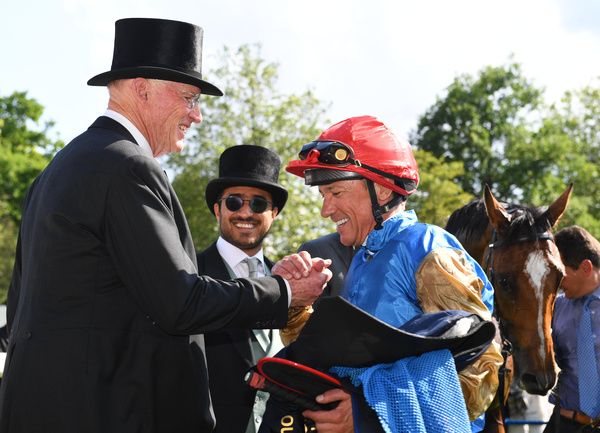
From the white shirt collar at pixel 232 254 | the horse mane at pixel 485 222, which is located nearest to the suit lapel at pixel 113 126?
the white shirt collar at pixel 232 254

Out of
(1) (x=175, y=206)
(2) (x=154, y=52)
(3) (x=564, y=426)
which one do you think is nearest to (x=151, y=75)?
(2) (x=154, y=52)

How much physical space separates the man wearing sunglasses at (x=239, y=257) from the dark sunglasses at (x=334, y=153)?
169cm

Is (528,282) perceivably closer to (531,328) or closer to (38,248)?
(531,328)

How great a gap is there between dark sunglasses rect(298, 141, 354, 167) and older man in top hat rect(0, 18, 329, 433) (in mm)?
553

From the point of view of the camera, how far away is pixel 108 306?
3316 mm

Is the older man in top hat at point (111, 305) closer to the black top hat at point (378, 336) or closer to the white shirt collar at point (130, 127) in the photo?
the white shirt collar at point (130, 127)

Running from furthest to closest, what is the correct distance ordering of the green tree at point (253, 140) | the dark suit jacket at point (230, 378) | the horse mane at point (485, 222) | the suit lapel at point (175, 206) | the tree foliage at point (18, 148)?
the tree foliage at point (18, 148), the green tree at point (253, 140), the horse mane at point (485, 222), the dark suit jacket at point (230, 378), the suit lapel at point (175, 206)

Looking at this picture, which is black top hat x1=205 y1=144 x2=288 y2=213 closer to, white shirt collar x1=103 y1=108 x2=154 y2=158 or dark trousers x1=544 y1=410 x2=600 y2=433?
white shirt collar x1=103 y1=108 x2=154 y2=158

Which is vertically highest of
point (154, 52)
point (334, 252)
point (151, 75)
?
point (154, 52)

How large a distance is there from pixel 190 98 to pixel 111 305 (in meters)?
1.07

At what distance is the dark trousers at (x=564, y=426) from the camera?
6477 mm

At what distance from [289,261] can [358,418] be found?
0.86m

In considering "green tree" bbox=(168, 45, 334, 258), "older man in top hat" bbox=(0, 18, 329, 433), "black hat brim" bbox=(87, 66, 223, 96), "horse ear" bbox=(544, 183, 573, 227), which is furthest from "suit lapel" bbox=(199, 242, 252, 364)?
"green tree" bbox=(168, 45, 334, 258)

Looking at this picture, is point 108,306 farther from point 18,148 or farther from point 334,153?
point 18,148
